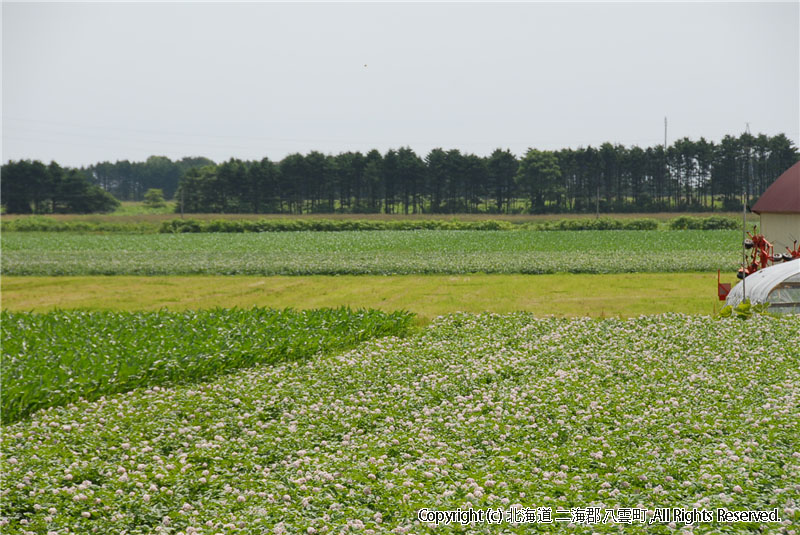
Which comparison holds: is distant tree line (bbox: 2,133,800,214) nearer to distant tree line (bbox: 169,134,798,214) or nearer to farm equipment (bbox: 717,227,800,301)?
distant tree line (bbox: 169,134,798,214)

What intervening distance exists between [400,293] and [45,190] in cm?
10657

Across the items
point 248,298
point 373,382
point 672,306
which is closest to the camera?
point 373,382

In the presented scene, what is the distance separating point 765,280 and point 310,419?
15.1m

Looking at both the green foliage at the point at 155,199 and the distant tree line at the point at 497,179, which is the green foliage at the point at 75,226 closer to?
the distant tree line at the point at 497,179

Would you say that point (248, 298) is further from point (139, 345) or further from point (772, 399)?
point (772, 399)

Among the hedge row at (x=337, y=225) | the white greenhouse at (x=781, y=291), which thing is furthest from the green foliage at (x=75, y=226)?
the white greenhouse at (x=781, y=291)

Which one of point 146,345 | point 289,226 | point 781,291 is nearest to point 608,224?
point 289,226

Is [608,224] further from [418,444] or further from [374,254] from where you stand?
[418,444]

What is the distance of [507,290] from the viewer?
28609mm

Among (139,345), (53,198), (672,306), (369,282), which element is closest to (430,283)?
(369,282)

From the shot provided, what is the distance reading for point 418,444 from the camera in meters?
9.90

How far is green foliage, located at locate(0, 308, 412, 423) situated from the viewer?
1325cm

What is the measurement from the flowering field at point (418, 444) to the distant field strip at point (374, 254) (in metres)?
21.1

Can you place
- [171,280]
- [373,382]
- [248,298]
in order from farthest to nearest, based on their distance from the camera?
[171,280]
[248,298]
[373,382]
